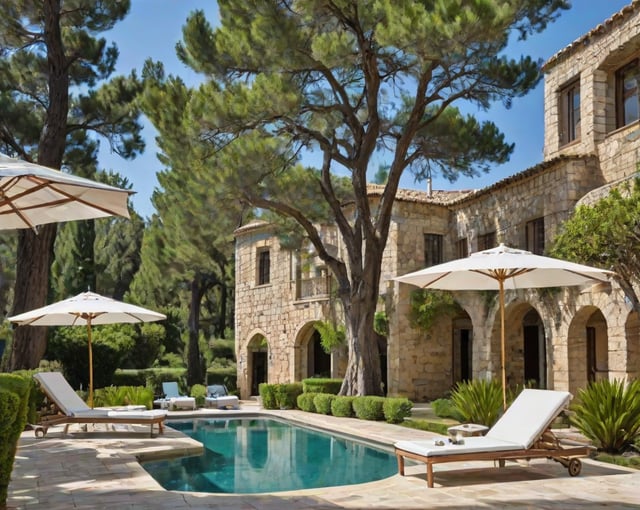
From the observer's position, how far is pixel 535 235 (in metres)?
18.0

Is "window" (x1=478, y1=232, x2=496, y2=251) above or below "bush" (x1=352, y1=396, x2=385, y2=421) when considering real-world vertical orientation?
above

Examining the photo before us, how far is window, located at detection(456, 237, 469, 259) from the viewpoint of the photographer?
870 inches

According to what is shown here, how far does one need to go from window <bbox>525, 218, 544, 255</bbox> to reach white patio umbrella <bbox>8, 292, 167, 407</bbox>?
937 centimetres

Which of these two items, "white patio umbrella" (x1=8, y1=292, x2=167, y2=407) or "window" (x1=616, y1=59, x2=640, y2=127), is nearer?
"white patio umbrella" (x1=8, y1=292, x2=167, y2=407)

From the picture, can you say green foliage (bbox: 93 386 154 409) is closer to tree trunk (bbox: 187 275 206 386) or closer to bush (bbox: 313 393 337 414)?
bush (bbox: 313 393 337 414)

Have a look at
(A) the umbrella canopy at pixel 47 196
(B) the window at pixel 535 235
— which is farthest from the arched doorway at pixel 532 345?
(A) the umbrella canopy at pixel 47 196

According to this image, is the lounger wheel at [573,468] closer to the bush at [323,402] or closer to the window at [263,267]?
the bush at [323,402]

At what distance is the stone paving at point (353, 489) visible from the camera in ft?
21.8

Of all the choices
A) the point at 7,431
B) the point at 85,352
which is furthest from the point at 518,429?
the point at 85,352

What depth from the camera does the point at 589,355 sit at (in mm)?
16891

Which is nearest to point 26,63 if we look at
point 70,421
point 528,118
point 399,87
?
point 399,87

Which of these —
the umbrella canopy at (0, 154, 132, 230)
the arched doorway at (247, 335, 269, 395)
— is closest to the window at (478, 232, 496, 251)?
the arched doorway at (247, 335, 269, 395)

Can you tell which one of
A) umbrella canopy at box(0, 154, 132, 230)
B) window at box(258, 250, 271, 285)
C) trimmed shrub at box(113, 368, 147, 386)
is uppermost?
window at box(258, 250, 271, 285)

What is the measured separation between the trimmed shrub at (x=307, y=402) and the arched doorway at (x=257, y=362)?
8893mm
